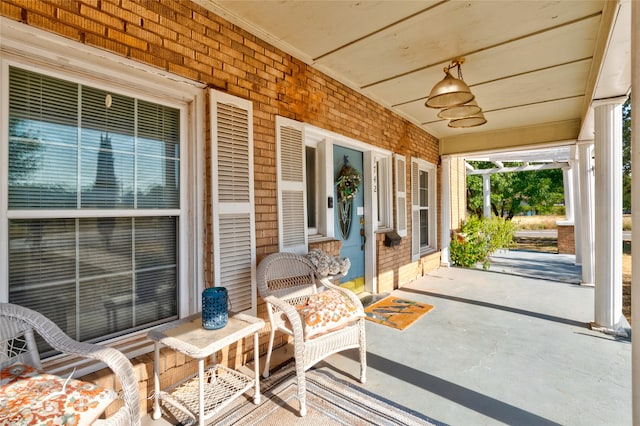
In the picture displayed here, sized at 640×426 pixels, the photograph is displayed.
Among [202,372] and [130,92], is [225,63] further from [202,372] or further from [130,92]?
[202,372]

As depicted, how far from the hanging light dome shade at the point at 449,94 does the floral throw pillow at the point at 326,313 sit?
1.90 m

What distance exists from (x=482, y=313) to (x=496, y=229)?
5078 millimetres

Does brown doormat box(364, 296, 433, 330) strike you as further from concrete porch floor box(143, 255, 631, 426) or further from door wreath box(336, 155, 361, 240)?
door wreath box(336, 155, 361, 240)

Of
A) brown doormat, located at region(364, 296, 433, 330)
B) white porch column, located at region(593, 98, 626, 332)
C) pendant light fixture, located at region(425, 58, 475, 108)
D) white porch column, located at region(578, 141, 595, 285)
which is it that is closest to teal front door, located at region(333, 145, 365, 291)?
brown doormat, located at region(364, 296, 433, 330)

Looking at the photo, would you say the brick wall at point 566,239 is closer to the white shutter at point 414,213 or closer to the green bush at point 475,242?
the green bush at point 475,242

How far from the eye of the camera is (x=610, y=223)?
319cm

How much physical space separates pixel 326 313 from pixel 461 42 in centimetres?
262

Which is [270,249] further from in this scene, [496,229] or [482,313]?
[496,229]

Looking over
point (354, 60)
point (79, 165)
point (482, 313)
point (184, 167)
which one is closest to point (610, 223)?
point (482, 313)

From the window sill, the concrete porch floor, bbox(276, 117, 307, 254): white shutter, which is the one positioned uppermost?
bbox(276, 117, 307, 254): white shutter

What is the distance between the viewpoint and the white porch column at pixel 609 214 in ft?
10.5

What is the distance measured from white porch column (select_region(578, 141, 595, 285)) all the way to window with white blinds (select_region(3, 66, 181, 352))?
19.2 ft

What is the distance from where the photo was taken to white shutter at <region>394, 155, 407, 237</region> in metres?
4.84

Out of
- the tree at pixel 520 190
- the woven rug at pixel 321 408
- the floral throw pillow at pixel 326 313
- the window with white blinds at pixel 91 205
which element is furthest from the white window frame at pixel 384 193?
the tree at pixel 520 190
